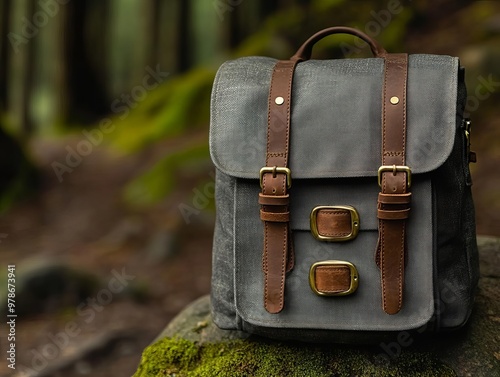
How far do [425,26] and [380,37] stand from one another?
0.69 m

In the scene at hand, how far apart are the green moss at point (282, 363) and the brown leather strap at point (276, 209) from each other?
27 centimetres

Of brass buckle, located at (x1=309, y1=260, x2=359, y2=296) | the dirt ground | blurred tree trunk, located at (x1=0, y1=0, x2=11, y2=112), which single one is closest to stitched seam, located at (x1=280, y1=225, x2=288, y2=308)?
brass buckle, located at (x1=309, y1=260, x2=359, y2=296)

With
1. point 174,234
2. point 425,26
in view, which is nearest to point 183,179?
point 174,234

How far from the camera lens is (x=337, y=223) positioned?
2303 millimetres

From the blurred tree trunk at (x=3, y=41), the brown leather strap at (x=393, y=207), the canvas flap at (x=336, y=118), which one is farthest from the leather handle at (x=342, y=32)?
Result: the blurred tree trunk at (x=3, y=41)

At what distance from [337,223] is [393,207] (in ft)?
0.69

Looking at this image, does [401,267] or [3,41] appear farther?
[3,41]

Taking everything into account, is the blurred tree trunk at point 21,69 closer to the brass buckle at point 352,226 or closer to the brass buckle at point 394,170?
the brass buckle at point 352,226

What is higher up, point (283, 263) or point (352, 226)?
point (352, 226)

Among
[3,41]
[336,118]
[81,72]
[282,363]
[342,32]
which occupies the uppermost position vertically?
[3,41]

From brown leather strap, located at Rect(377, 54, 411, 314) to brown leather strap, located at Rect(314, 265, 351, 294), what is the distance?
0.13 m

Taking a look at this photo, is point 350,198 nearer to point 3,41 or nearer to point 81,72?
point 81,72

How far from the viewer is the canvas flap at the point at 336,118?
2.28 meters

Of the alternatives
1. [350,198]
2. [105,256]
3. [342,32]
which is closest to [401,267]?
[350,198]
